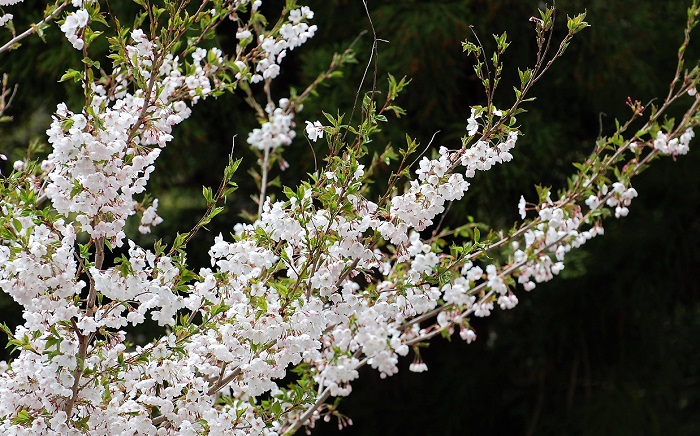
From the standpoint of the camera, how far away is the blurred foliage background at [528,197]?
4141 mm

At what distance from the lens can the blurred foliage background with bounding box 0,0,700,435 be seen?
4141 mm

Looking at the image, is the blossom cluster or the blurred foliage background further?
the blurred foliage background

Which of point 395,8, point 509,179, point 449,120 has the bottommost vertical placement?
point 509,179

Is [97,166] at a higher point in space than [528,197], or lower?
lower

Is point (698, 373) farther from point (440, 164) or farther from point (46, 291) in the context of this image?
point (46, 291)

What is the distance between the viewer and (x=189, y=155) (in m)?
5.24

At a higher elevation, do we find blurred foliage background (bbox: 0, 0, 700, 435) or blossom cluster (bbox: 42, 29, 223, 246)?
blurred foliage background (bbox: 0, 0, 700, 435)

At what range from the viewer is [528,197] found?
14.7ft

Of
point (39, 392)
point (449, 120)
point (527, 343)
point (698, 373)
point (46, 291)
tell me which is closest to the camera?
point (46, 291)

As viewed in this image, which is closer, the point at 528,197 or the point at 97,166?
the point at 97,166

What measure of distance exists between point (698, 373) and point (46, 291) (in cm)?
522

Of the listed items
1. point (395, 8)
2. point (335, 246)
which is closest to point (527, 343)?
A: point (395, 8)

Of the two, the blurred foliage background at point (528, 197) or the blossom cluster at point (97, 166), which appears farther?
the blurred foliage background at point (528, 197)

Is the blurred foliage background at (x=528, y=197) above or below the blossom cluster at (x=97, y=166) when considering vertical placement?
above
